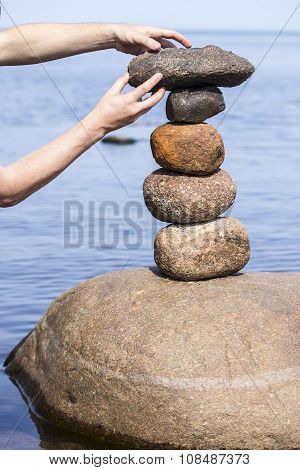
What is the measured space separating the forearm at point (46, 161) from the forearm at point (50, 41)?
4.18ft

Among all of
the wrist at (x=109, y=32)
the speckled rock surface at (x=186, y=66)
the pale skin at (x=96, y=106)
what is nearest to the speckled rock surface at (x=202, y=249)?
the speckled rock surface at (x=186, y=66)

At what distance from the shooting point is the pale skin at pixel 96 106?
4816mm

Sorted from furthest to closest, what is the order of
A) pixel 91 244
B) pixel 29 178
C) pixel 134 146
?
1. pixel 134 146
2. pixel 91 244
3. pixel 29 178

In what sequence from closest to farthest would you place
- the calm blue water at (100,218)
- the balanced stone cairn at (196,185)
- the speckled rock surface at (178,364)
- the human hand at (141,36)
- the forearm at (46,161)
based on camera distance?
the forearm at (46,161)
the speckled rock surface at (178,364)
the human hand at (141,36)
the balanced stone cairn at (196,185)
the calm blue water at (100,218)

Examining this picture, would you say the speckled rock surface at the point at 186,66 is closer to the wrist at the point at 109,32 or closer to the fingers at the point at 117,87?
the wrist at the point at 109,32

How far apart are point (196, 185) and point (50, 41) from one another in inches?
50.4

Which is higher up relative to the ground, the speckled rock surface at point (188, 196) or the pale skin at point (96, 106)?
the pale skin at point (96, 106)

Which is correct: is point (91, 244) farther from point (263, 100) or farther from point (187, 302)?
point (263, 100)

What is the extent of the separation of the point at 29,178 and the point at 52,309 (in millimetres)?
1973

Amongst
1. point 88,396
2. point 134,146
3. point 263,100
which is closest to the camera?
point 88,396

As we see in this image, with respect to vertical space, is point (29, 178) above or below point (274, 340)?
above

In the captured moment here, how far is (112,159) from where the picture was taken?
1872cm

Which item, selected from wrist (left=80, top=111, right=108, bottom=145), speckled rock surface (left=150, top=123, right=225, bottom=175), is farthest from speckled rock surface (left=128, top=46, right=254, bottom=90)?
wrist (left=80, top=111, right=108, bottom=145)
